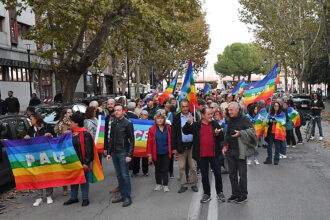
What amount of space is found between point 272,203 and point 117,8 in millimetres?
11350

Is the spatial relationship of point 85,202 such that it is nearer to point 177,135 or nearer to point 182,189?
point 182,189

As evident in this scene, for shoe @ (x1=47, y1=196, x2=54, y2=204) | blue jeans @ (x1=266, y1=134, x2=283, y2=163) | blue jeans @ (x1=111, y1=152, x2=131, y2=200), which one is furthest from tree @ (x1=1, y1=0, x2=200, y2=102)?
shoe @ (x1=47, y1=196, x2=54, y2=204)

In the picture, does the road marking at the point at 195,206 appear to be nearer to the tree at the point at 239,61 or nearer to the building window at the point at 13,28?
the building window at the point at 13,28

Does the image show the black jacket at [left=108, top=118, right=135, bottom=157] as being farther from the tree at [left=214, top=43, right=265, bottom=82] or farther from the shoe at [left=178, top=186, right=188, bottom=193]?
the tree at [left=214, top=43, right=265, bottom=82]

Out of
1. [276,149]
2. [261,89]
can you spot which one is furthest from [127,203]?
[261,89]

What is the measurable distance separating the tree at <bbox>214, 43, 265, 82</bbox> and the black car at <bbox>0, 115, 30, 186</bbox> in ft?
309

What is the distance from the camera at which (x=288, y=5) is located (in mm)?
31375

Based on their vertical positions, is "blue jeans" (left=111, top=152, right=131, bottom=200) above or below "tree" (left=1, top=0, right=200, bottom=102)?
below

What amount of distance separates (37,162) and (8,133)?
3.97 ft

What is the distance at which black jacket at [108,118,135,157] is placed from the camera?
255 inches

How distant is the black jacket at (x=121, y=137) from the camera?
21.2 ft

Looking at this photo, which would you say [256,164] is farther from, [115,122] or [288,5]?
[288,5]

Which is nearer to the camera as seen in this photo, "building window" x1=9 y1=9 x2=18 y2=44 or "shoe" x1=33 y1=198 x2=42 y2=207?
"shoe" x1=33 y1=198 x2=42 y2=207

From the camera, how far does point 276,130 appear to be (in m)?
9.68
